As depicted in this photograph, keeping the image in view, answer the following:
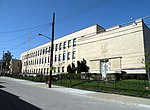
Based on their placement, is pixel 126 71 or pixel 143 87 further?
pixel 126 71

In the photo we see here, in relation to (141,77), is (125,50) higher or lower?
higher

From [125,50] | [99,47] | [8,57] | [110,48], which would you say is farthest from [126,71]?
[8,57]

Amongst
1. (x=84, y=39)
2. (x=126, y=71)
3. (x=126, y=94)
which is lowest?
(x=126, y=94)

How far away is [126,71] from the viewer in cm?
3403

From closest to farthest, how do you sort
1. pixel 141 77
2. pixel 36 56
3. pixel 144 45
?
pixel 141 77
pixel 144 45
pixel 36 56

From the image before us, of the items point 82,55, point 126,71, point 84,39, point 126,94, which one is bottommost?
point 126,94

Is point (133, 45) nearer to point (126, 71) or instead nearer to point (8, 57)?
point (126, 71)

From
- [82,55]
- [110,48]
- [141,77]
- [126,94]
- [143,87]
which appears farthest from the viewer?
[82,55]

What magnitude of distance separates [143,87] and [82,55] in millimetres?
28587

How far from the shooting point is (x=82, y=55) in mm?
45906

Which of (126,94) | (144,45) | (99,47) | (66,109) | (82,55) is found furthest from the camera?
(82,55)

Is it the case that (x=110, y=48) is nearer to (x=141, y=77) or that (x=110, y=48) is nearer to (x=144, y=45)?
(x=144, y=45)

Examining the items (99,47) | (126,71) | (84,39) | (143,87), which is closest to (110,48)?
(99,47)

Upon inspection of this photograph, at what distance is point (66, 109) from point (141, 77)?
Answer: 2237 cm
